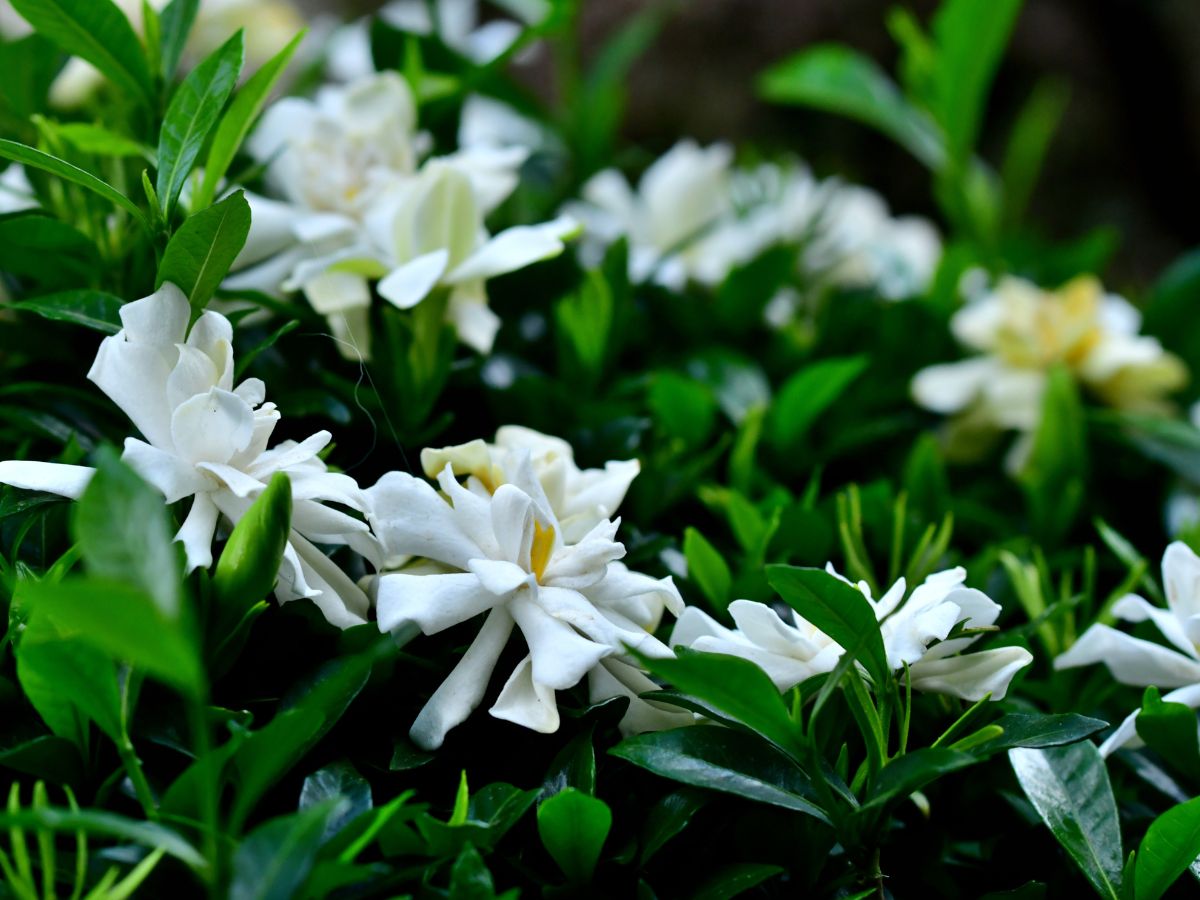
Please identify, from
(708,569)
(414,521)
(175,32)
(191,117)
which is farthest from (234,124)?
(708,569)

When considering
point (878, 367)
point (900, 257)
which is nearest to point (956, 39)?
point (900, 257)

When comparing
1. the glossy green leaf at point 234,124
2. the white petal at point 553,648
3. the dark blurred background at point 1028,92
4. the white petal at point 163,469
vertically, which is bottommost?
the dark blurred background at point 1028,92

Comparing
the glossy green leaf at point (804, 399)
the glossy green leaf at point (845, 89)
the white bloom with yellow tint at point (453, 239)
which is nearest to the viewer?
the white bloom with yellow tint at point (453, 239)

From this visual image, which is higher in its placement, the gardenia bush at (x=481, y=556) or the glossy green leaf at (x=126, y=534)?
the glossy green leaf at (x=126, y=534)

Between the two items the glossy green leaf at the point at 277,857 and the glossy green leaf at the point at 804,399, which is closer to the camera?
the glossy green leaf at the point at 277,857

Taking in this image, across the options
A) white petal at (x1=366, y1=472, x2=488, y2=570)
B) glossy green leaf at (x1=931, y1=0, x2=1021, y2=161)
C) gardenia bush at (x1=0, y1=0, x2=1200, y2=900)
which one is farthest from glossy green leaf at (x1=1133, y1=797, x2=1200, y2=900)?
glossy green leaf at (x1=931, y1=0, x2=1021, y2=161)

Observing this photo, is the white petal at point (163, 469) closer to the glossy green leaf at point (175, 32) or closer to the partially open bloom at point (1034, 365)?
the glossy green leaf at point (175, 32)

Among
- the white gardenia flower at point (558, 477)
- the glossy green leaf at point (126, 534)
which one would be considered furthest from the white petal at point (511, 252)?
the glossy green leaf at point (126, 534)
